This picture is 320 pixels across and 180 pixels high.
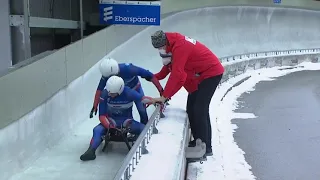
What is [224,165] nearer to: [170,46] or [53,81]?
[170,46]

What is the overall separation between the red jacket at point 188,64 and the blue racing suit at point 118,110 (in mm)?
489

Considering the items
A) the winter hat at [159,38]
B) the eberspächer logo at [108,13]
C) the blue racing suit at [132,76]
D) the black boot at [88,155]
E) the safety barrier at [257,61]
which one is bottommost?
the safety barrier at [257,61]

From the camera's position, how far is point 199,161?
4.65 meters

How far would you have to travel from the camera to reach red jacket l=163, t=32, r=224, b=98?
4.01 meters

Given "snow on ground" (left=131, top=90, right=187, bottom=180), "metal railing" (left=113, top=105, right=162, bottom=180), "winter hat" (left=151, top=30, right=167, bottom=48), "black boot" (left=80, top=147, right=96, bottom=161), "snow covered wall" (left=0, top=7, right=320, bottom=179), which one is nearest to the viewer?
"metal railing" (left=113, top=105, right=162, bottom=180)

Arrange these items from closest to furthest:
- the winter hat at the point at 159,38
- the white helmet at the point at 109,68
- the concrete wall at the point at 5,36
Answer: the winter hat at the point at 159,38
the white helmet at the point at 109,68
the concrete wall at the point at 5,36

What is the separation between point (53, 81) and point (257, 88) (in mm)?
7107

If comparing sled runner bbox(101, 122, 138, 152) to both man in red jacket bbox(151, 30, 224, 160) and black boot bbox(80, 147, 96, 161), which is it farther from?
man in red jacket bbox(151, 30, 224, 160)

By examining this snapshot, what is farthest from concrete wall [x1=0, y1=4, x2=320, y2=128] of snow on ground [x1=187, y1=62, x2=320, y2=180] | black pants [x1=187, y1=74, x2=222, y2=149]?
snow on ground [x1=187, y1=62, x2=320, y2=180]

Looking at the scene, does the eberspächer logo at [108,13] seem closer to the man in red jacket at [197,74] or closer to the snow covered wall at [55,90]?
the snow covered wall at [55,90]

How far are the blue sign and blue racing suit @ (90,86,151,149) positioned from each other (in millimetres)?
3985

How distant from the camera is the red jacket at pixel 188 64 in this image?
13.1ft

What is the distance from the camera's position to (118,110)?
4.54 m

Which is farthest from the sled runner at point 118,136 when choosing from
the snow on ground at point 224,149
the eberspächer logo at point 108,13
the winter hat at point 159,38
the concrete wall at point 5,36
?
the eberspächer logo at point 108,13
